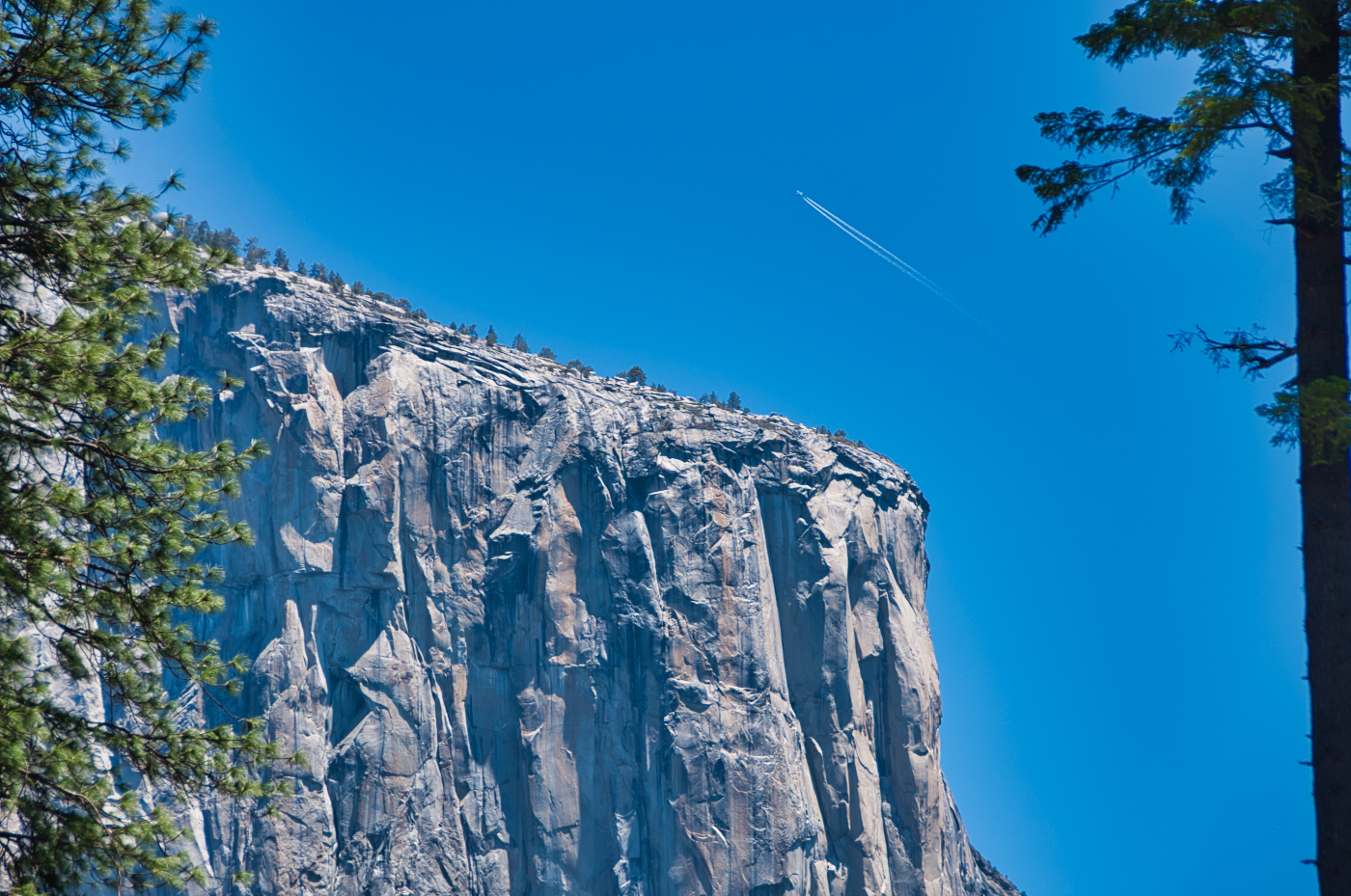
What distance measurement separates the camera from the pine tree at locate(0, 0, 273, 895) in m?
9.50

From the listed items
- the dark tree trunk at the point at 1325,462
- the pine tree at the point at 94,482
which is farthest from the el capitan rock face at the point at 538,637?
the dark tree trunk at the point at 1325,462

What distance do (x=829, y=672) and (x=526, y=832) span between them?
85.3 ft

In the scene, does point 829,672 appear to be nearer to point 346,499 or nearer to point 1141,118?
point 346,499

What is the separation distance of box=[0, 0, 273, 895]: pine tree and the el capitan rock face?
57.8m

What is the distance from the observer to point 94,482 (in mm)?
10695

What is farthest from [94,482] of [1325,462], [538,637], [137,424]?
[538,637]

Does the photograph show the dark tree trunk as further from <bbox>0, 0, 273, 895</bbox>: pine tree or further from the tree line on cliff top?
<bbox>0, 0, 273, 895</bbox>: pine tree

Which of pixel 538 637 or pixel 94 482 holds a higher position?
pixel 538 637

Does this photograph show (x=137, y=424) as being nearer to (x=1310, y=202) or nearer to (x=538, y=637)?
(x=1310, y=202)

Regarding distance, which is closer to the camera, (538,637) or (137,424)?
(137,424)

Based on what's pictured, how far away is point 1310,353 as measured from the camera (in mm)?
10227

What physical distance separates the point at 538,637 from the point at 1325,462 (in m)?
65.6

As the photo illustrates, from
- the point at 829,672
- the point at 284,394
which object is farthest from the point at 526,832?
the point at 284,394

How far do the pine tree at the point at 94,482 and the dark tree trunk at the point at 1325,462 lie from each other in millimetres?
10978
